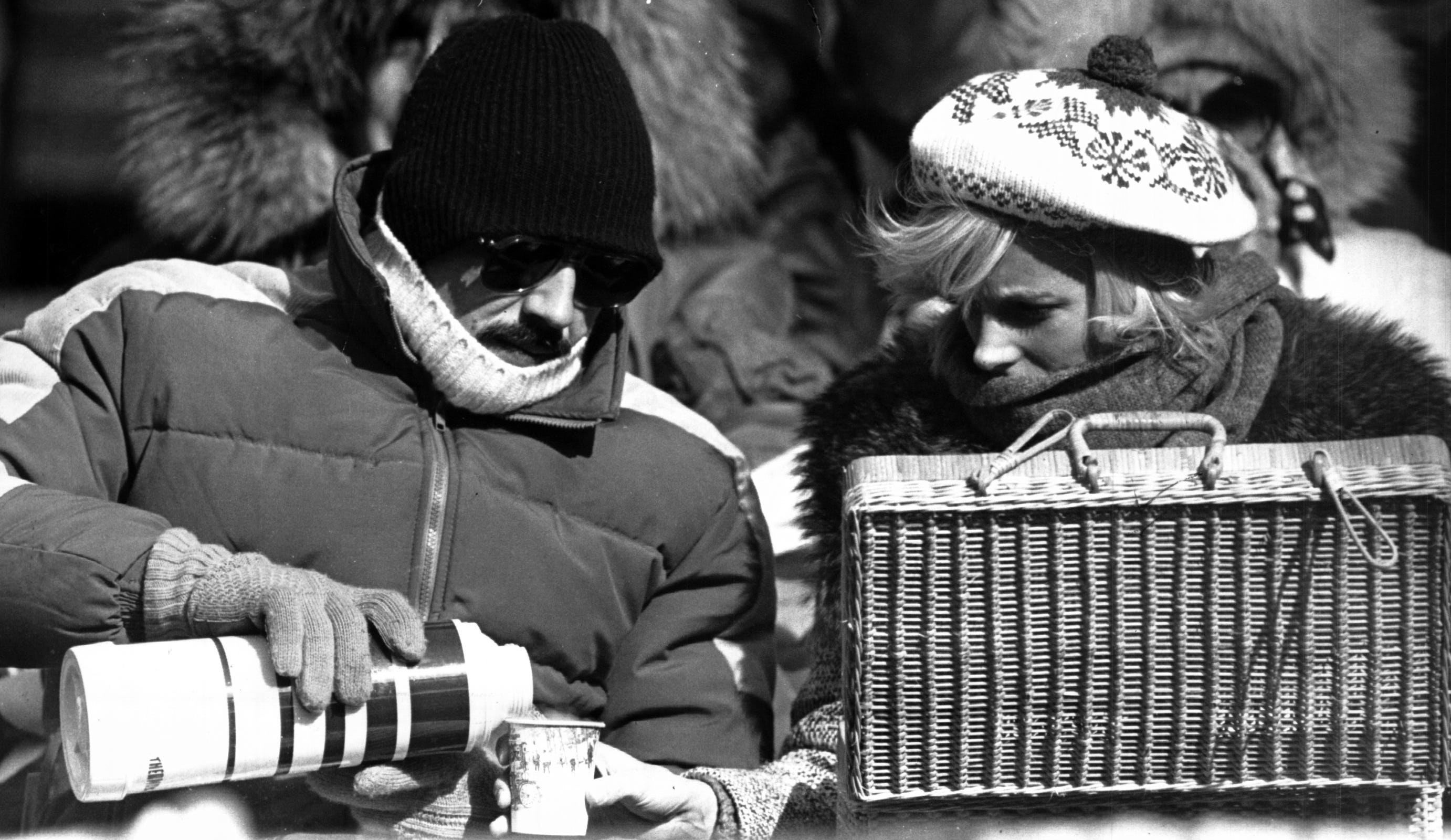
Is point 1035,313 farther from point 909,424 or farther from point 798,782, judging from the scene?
point 798,782

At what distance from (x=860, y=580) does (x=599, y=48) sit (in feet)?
2.87

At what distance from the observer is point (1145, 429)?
6.47ft

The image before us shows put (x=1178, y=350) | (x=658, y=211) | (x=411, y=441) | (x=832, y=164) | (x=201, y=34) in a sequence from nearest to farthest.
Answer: (x=1178, y=350) < (x=411, y=441) < (x=201, y=34) < (x=658, y=211) < (x=832, y=164)

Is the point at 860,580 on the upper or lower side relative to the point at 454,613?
upper

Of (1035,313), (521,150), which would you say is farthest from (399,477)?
(1035,313)

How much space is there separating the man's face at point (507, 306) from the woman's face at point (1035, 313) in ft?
1.73

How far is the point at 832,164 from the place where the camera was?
150 inches

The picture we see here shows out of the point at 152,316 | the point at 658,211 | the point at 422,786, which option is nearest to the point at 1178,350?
the point at 422,786

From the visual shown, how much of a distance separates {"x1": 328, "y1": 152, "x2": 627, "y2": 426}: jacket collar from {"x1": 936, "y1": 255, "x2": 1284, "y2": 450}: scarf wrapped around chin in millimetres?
492

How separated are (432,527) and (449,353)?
222mm

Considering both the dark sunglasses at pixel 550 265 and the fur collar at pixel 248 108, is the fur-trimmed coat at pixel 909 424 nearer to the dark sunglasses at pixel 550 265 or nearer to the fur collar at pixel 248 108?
the dark sunglasses at pixel 550 265

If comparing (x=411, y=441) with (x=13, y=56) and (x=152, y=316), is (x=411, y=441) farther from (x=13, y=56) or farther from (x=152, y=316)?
(x=13, y=56)

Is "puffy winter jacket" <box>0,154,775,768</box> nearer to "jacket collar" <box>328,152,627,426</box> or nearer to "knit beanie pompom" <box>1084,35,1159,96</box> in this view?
"jacket collar" <box>328,152,627,426</box>

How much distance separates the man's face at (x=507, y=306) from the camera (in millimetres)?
2232
